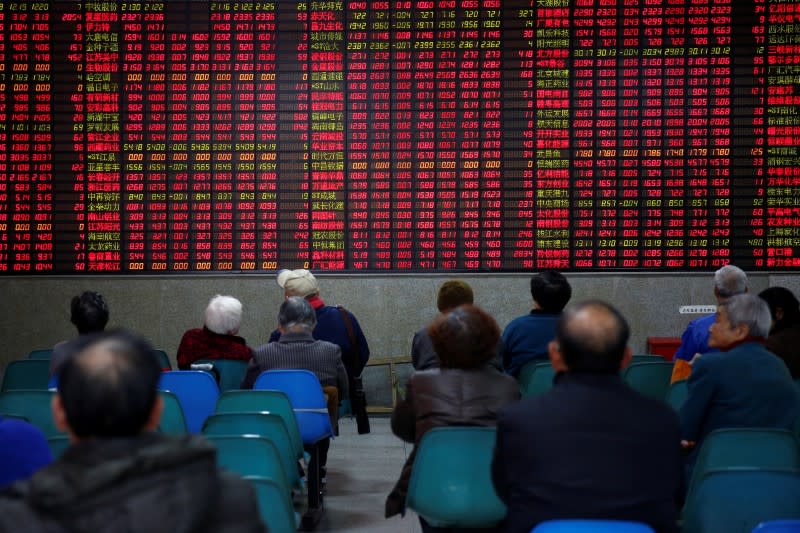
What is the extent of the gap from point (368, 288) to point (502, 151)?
155 centimetres

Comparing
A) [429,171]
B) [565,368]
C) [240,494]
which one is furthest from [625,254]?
[240,494]

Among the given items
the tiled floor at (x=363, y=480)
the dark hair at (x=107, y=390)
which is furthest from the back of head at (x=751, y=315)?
the dark hair at (x=107, y=390)

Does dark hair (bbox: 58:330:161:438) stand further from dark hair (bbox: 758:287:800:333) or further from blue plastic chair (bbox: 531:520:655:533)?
dark hair (bbox: 758:287:800:333)

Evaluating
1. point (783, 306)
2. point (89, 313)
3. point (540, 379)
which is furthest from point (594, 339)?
point (89, 313)

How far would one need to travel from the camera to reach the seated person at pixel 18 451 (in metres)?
2.41

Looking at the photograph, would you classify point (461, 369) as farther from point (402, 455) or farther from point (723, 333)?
point (402, 455)

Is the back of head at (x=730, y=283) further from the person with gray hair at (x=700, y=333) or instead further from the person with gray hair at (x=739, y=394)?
the person with gray hair at (x=739, y=394)

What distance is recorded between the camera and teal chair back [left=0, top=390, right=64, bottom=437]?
3.91m

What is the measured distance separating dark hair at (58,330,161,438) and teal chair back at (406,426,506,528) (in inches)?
62.8

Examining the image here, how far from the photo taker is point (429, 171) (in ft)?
25.8

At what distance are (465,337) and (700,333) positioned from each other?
209 cm

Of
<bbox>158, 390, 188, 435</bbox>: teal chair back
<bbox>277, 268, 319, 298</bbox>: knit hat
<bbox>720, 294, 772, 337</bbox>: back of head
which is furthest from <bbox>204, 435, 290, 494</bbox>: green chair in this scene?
<bbox>277, 268, 319, 298</bbox>: knit hat

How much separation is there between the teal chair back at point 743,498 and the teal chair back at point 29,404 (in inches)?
99.4

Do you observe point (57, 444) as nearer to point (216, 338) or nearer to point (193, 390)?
point (193, 390)
